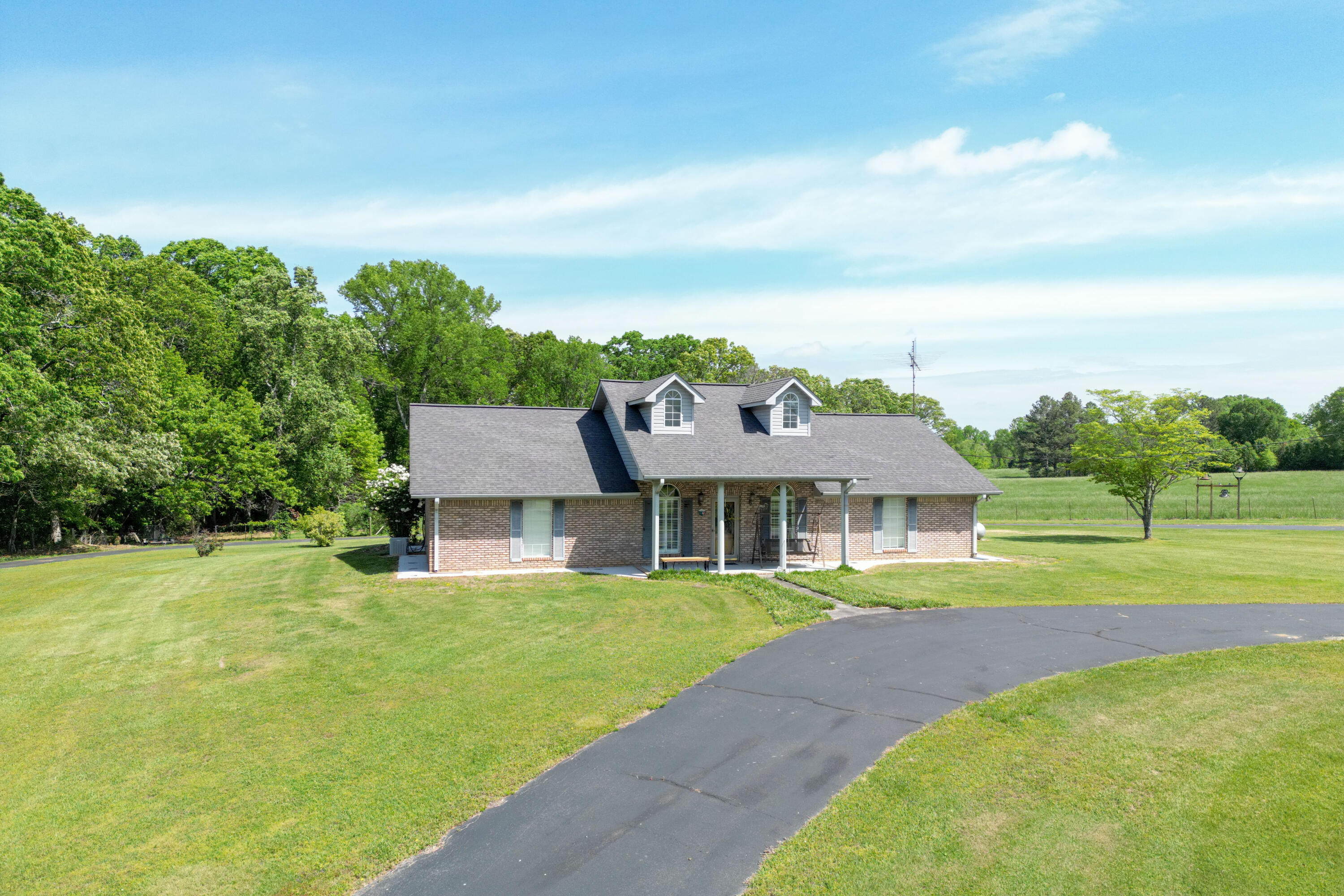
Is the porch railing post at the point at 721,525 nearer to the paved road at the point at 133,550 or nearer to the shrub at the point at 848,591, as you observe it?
the shrub at the point at 848,591

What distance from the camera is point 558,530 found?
2406cm

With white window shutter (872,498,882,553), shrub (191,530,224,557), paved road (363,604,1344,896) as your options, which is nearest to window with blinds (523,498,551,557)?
paved road (363,604,1344,896)

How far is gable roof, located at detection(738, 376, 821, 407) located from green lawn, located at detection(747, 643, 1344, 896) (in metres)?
16.7

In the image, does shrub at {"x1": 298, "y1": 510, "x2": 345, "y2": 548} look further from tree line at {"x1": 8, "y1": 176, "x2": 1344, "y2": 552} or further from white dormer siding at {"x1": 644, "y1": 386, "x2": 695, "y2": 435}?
white dormer siding at {"x1": 644, "y1": 386, "x2": 695, "y2": 435}

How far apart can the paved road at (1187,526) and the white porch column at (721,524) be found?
88.0 ft

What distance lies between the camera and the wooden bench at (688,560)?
22.9 metres

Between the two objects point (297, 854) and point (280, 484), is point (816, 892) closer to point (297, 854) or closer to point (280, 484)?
point (297, 854)

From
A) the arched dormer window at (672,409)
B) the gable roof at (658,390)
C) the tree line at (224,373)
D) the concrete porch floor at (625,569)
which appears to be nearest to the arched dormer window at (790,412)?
the gable roof at (658,390)

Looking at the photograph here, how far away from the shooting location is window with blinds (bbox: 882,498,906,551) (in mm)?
27359

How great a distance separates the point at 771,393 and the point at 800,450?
2389mm

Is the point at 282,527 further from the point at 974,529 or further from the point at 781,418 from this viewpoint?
the point at 974,529

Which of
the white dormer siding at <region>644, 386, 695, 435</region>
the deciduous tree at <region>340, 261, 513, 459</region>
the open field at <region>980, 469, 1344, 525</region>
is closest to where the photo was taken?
Answer: the white dormer siding at <region>644, 386, 695, 435</region>

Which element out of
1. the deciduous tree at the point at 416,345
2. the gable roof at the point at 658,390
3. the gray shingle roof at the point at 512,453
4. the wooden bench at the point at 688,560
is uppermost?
the deciduous tree at the point at 416,345

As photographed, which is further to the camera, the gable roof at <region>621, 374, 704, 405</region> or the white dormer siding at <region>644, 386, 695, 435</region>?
the white dormer siding at <region>644, 386, 695, 435</region>
